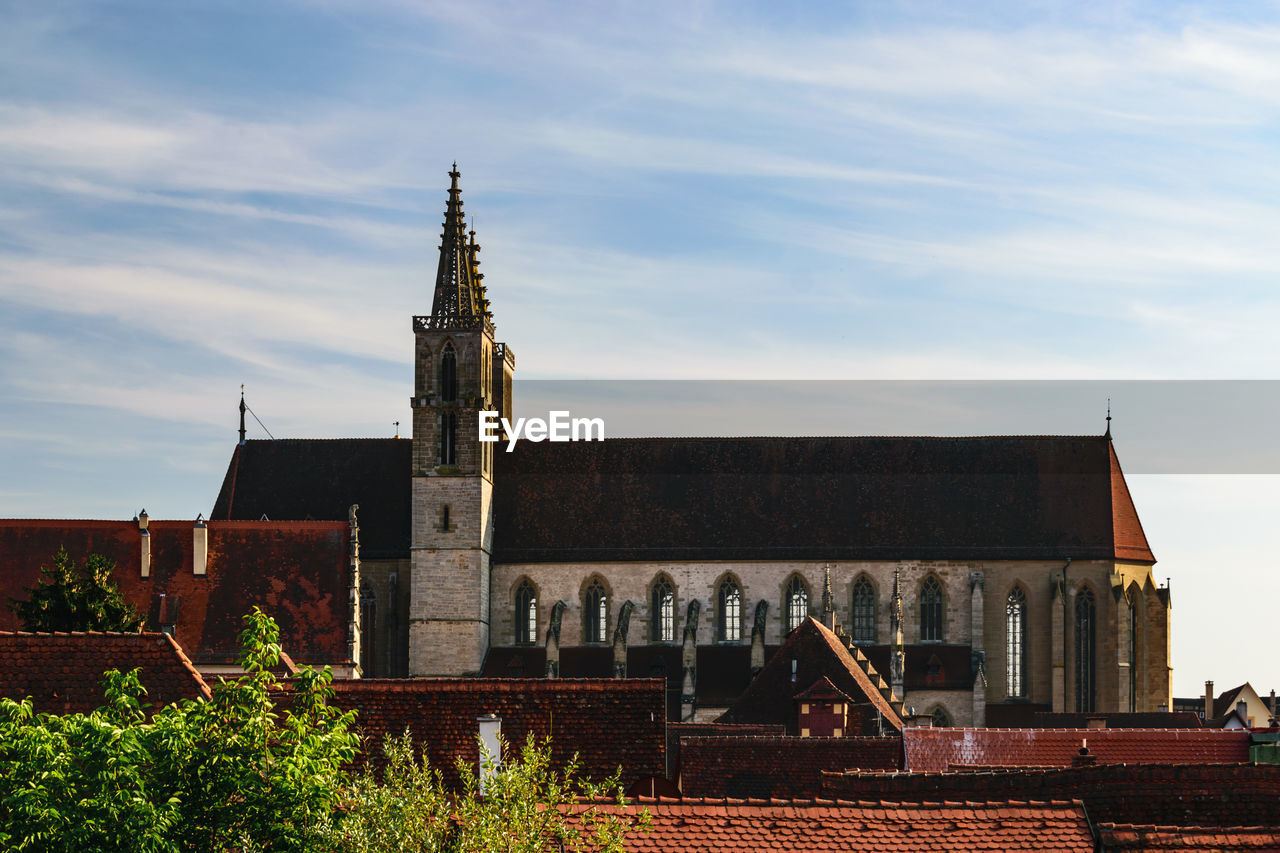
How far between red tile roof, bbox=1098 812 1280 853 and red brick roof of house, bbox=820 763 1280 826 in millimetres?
2189

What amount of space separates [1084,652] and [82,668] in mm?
53663

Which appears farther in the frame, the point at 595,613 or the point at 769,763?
the point at 595,613

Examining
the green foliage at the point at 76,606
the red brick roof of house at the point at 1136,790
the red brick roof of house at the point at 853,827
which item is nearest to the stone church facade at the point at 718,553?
the green foliage at the point at 76,606

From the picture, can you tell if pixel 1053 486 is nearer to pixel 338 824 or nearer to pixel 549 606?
pixel 549 606

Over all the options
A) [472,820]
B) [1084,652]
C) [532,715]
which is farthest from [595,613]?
[472,820]

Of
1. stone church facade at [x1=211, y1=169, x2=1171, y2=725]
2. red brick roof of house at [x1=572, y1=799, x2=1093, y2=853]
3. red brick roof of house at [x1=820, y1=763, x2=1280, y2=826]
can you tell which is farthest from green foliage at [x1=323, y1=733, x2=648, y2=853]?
stone church facade at [x1=211, y1=169, x2=1171, y2=725]

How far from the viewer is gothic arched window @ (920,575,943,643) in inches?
2970

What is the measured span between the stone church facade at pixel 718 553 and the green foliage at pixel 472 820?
5218cm

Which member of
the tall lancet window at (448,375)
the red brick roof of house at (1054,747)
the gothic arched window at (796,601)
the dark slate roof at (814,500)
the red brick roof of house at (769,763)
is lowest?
the red brick roof of house at (769,763)

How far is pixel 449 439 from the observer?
75.2 m

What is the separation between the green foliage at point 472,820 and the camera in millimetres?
18312

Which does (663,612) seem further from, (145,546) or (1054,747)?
(1054,747)

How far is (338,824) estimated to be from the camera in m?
19.1

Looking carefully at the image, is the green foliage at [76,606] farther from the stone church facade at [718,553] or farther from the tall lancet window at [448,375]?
the tall lancet window at [448,375]
